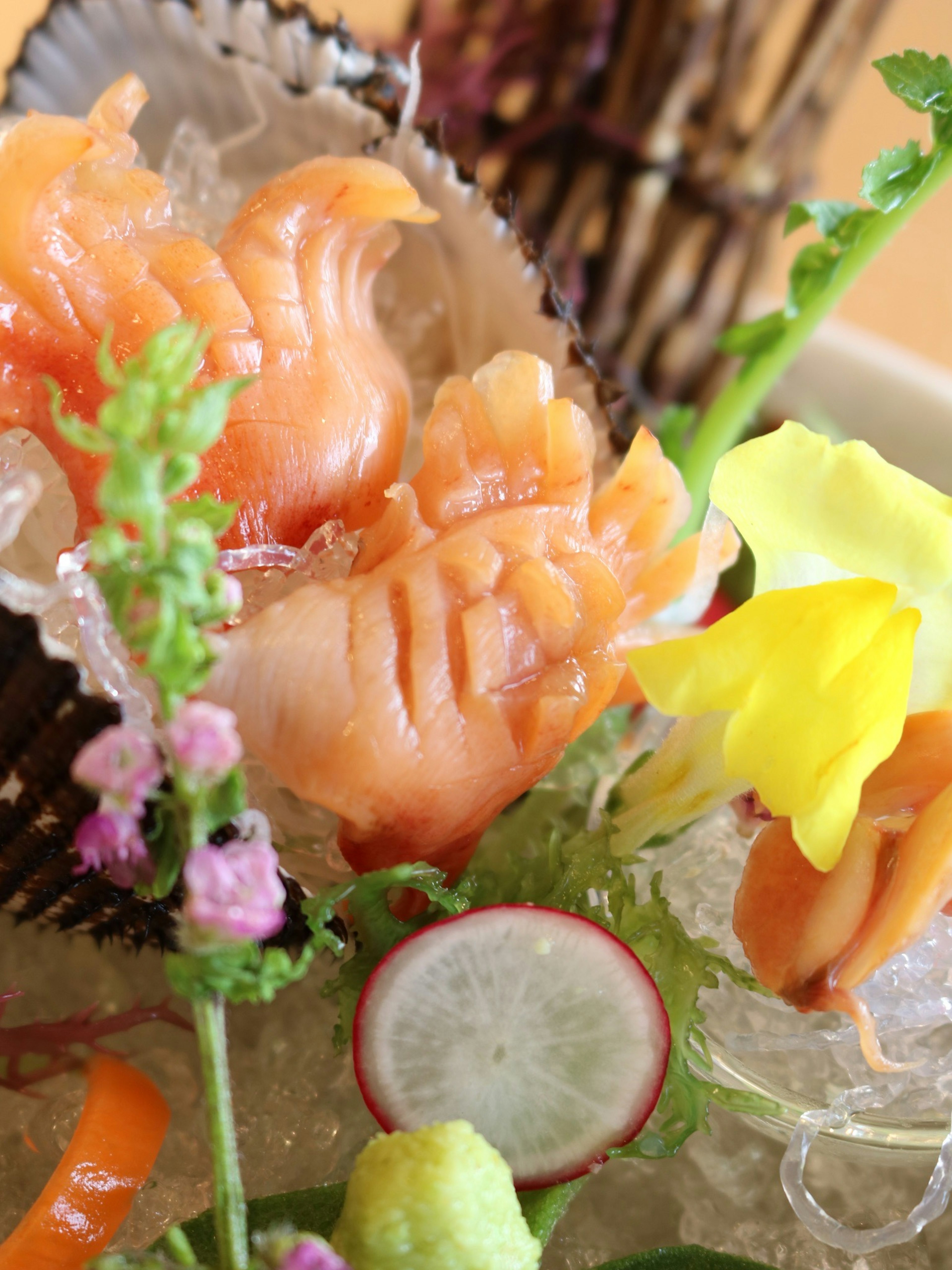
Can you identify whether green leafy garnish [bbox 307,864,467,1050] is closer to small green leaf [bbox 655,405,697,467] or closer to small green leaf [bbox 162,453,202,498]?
small green leaf [bbox 162,453,202,498]

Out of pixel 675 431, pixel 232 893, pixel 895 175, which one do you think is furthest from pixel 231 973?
pixel 675 431

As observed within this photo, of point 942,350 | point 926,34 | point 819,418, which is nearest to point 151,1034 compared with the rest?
point 819,418

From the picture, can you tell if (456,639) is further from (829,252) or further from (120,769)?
(829,252)

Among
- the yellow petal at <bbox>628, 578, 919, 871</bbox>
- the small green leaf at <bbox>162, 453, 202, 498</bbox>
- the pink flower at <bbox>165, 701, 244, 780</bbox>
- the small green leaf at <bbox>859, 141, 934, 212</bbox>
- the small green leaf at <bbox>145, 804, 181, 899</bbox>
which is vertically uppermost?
the small green leaf at <bbox>162, 453, 202, 498</bbox>

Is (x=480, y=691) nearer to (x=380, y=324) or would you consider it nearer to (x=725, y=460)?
(x=725, y=460)

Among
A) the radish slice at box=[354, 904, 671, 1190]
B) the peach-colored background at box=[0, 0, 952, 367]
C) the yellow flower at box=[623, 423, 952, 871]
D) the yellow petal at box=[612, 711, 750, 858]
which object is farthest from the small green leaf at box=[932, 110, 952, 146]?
the peach-colored background at box=[0, 0, 952, 367]
